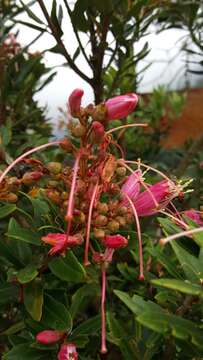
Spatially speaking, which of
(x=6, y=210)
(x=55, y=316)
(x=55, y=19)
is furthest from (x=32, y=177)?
(x=55, y=19)

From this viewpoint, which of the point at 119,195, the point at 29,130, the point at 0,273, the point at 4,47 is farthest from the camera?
the point at 29,130

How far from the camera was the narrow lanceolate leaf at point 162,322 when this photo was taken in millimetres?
542

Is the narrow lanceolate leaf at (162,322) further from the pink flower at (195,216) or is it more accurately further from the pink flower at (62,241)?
the pink flower at (195,216)

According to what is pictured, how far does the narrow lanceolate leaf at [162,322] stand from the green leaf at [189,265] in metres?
0.05

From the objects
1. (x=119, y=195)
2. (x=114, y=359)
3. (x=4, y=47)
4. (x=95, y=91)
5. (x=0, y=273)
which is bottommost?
(x=114, y=359)

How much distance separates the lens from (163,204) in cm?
72

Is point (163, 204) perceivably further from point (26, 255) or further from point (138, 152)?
point (138, 152)

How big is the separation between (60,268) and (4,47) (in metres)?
0.83

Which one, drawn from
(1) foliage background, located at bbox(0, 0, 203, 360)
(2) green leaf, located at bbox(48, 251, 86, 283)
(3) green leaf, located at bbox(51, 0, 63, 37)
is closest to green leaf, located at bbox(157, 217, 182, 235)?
(1) foliage background, located at bbox(0, 0, 203, 360)

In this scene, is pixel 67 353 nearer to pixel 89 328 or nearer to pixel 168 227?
pixel 89 328

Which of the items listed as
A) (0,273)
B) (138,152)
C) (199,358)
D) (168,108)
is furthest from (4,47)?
(168,108)

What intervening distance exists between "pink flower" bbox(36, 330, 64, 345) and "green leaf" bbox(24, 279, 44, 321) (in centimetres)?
2

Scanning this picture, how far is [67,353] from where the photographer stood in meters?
0.65

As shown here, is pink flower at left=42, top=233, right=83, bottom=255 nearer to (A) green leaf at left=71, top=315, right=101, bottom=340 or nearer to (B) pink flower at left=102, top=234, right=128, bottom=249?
(B) pink flower at left=102, top=234, right=128, bottom=249
